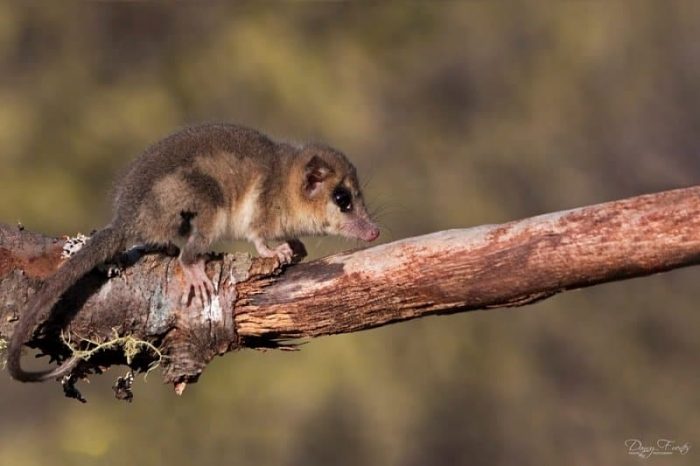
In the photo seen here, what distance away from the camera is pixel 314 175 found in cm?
532

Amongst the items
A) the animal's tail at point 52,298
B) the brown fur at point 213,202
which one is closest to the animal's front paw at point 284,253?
the brown fur at point 213,202

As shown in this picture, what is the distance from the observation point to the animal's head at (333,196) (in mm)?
5320

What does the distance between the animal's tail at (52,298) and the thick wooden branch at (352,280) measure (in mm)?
107

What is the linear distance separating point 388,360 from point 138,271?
4.24m

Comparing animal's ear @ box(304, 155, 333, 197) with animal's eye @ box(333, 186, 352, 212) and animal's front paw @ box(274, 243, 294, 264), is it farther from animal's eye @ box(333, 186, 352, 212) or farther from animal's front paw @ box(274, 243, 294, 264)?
animal's front paw @ box(274, 243, 294, 264)

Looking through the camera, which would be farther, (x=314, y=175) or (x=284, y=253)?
(x=314, y=175)

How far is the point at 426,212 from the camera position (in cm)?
883

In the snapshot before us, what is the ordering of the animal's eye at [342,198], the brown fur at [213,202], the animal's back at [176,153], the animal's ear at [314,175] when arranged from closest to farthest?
the brown fur at [213,202] < the animal's back at [176,153] < the animal's ear at [314,175] < the animal's eye at [342,198]

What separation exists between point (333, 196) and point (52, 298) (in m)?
1.67

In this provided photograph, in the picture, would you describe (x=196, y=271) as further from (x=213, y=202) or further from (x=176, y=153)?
(x=176, y=153)


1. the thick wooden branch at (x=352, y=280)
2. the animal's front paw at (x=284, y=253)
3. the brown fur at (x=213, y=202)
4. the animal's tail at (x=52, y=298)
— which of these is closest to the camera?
the thick wooden branch at (x=352, y=280)

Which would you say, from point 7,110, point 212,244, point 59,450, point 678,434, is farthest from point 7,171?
point 678,434

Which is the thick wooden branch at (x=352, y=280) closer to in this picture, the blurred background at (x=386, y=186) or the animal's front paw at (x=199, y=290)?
the animal's front paw at (x=199, y=290)

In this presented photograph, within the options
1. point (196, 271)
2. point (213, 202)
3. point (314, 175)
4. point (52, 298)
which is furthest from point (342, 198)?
point (52, 298)
